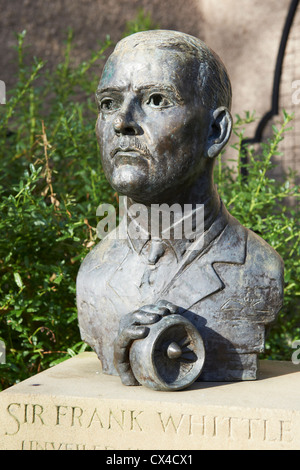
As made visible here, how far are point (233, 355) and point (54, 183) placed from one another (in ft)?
7.09

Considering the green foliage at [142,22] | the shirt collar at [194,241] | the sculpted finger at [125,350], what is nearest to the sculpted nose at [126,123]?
the shirt collar at [194,241]

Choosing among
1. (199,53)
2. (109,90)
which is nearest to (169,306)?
(109,90)

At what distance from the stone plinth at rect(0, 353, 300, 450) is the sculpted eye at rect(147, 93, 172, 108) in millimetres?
991

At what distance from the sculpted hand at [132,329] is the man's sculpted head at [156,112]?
0.39 m

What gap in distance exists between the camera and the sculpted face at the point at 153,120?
253 cm

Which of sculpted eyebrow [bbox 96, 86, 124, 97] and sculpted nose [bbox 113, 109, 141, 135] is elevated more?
sculpted eyebrow [bbox 96, 86, 124, 97]

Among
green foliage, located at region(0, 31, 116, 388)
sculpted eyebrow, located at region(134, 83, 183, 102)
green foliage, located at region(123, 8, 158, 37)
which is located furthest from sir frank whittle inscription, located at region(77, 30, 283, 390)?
green foliage, located at region(123, 8, 158, 37)

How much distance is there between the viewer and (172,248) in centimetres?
275

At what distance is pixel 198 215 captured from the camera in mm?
2734

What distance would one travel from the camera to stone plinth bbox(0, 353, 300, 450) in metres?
2.43

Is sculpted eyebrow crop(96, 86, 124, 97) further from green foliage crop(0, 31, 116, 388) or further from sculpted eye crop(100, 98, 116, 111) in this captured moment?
green foliage crop(0, 31, 116, 388)

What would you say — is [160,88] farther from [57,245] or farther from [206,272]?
[57,245]

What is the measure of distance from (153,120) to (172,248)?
0.49 meters

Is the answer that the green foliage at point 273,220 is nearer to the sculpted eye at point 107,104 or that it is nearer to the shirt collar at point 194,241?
the shirt collar at point 194,241
